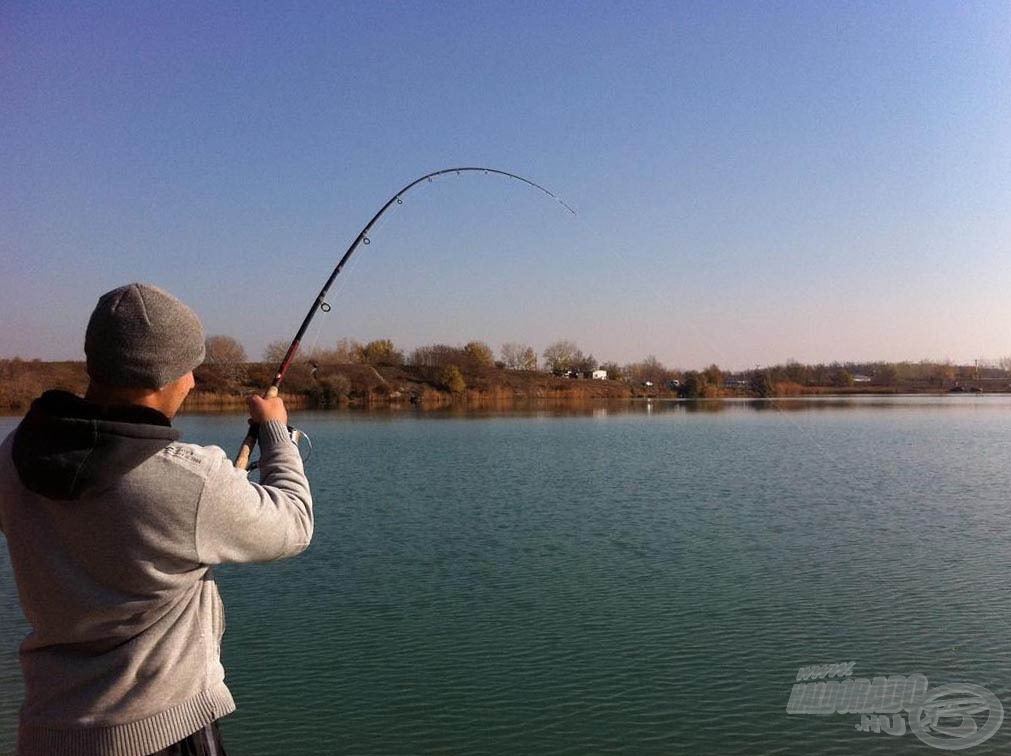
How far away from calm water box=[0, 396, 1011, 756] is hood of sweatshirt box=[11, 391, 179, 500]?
17.0 ft

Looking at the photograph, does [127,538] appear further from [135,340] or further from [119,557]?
[135,340]

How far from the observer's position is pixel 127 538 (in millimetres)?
1928

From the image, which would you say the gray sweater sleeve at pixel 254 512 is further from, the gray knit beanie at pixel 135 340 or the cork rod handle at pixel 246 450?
the cork rod handle at pixel 246 450

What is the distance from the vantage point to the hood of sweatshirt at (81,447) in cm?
184

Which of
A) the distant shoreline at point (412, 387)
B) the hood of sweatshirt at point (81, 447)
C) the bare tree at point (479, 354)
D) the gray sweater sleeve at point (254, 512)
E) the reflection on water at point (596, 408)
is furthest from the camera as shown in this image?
the bare tree at point (479, 354)

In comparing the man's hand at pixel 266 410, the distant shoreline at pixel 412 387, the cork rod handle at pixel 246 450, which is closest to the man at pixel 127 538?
the man's hand at pixel 266 410

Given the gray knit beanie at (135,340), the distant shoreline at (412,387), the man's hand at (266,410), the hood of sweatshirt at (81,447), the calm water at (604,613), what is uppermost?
the distant shoreline at (412,387)

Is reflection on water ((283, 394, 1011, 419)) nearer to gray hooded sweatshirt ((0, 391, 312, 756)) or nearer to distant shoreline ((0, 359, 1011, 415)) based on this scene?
distant shoreline ((0, 359, 1011, 415))

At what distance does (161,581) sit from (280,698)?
19.4 feet

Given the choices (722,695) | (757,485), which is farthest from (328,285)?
(757,485)

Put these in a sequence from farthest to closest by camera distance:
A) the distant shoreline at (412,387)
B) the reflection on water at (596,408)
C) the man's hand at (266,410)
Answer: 1. the reflection on water at (596,408)
2. the distant shoreline at (412,387)
3. the man's hand at (266,410)

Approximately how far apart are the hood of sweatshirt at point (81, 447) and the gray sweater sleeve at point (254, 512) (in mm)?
167

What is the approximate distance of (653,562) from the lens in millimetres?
11891

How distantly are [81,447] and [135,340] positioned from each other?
0.30 m
